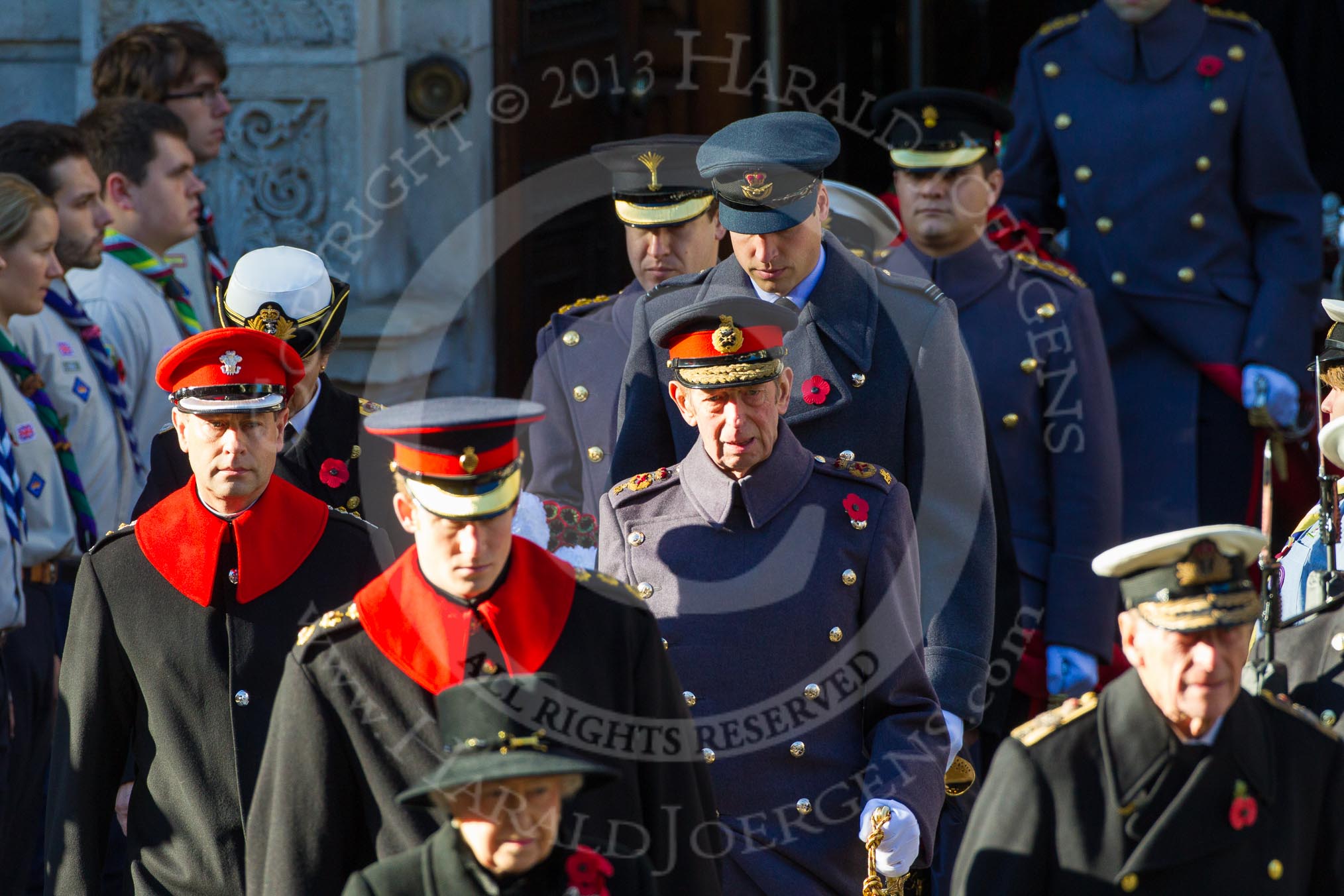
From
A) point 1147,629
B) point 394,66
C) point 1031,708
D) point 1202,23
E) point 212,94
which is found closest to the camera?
point 1147,629

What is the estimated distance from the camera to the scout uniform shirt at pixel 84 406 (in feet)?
19.5

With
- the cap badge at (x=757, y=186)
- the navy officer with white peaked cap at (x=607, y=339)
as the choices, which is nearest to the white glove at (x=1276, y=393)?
the navy officer with white peaked cap at (x=607, y=339)

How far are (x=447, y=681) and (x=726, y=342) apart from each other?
35.0 inches

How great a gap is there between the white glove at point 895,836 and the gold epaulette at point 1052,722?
22.9 inches

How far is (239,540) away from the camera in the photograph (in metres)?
4.04

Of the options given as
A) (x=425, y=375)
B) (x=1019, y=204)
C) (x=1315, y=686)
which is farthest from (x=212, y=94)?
(x=1315, y=686)

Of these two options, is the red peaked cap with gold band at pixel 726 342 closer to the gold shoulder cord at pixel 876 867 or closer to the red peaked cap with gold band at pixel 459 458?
the red peaked cap with gold band at pixel 459 458

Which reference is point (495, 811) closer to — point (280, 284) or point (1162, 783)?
point (1162, 783)

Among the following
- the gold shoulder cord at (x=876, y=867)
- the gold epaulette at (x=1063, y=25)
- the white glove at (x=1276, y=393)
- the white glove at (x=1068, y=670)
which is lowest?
the gold shoulder cord at (x=876, y=867)

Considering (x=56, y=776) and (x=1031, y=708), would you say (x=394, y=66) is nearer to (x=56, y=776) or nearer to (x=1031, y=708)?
(x=1031, y=708)

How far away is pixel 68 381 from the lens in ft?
19.6

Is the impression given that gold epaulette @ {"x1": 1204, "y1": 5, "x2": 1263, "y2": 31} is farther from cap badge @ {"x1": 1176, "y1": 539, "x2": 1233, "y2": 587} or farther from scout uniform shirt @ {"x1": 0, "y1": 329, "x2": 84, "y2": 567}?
cap badge @ {"x1": 1176, "y1": 539, "x2": 1233, "y2": 587}

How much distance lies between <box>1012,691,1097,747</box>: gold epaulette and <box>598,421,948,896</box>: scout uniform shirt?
64 cm

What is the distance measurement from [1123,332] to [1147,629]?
3.70 meters
